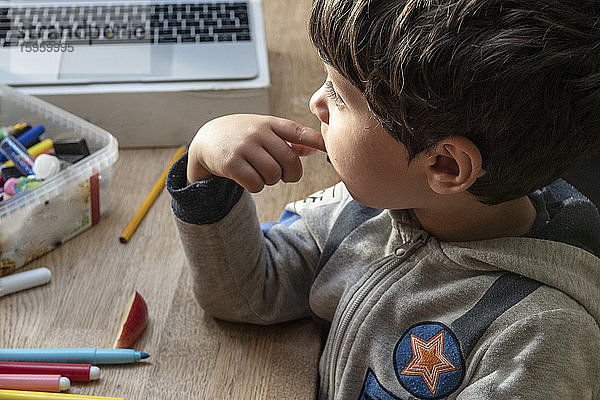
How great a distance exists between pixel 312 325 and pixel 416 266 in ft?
0.48

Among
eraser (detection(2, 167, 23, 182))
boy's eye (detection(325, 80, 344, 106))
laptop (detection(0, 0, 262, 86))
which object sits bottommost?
eraser (detection(2, 167, 23, 182))

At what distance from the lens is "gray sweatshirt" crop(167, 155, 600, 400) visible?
0.64m

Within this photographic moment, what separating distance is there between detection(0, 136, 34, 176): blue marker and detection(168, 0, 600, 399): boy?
224 millimetres

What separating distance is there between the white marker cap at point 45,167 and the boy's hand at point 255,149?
Result: 0.70 feet

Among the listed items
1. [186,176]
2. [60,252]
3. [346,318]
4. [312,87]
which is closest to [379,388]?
[346,318]

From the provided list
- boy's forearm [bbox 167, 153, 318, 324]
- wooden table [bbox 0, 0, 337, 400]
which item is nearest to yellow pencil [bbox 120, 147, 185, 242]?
wooden table [bbox 0, 0, 337, 400]

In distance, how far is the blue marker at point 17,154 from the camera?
0.89 metres

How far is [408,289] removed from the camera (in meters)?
0.71

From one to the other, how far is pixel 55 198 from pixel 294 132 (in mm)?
295

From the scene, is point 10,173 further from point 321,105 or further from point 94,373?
point 321,105

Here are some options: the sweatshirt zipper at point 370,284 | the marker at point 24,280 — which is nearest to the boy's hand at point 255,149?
the sweatshirt zipper at point 370,284

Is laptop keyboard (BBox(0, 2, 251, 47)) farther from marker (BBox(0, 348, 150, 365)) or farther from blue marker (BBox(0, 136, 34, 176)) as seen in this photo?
marker (BBox(0, 348, 150, 365))

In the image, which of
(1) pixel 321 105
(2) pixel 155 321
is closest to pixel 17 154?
(2) pixel 155 321

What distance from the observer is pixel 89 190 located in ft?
2.90
